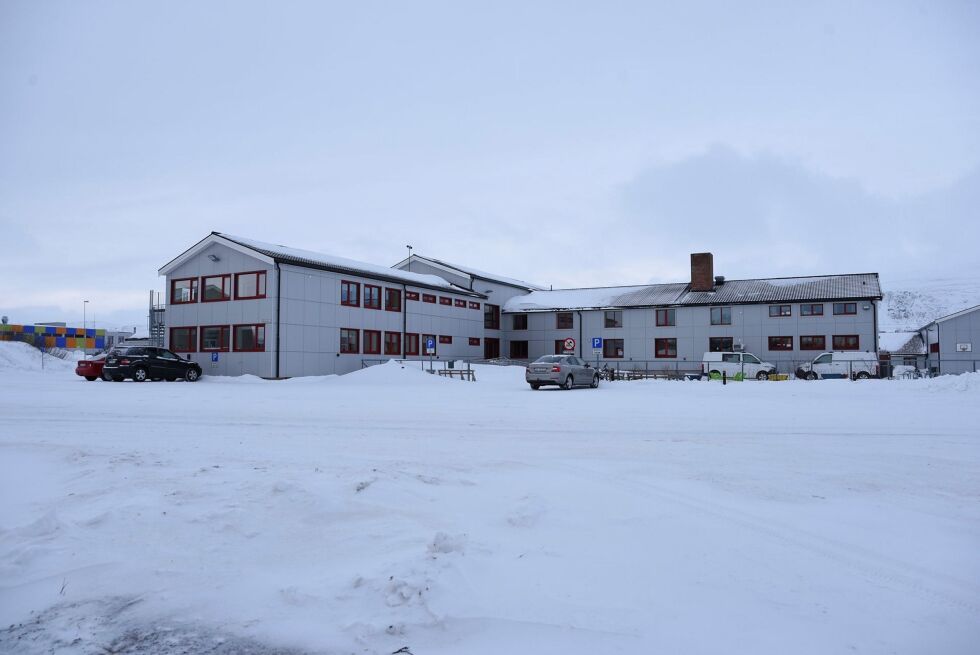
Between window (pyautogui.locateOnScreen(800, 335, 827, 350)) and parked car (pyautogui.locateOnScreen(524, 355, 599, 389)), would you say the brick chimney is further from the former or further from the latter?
parked car (pyautogui.locateOnScreen(524, 355, 599, 389))

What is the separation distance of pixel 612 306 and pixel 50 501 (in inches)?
1830

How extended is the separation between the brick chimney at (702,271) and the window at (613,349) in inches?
280

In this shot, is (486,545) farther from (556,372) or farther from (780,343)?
(780,343)

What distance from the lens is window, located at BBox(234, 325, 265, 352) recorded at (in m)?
33.7

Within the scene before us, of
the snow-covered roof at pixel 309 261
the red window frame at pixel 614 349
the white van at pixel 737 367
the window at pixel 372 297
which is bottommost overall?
the white van at pixel 737 367

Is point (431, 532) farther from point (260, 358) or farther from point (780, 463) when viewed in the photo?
point (260, 358)

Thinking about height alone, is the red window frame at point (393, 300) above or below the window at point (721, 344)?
above

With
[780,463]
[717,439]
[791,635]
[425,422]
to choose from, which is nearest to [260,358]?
[425,422]

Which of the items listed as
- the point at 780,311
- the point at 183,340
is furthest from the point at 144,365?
the point at 780,311

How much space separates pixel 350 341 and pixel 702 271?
91.2ft

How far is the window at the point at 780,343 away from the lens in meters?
45.2

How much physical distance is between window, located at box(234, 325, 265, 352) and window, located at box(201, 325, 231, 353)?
0.82 metres

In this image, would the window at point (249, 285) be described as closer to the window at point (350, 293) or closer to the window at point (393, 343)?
the window at point (350, 293)

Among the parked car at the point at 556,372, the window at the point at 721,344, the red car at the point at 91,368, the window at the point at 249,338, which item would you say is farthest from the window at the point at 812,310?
the red car at the point at 91,368
